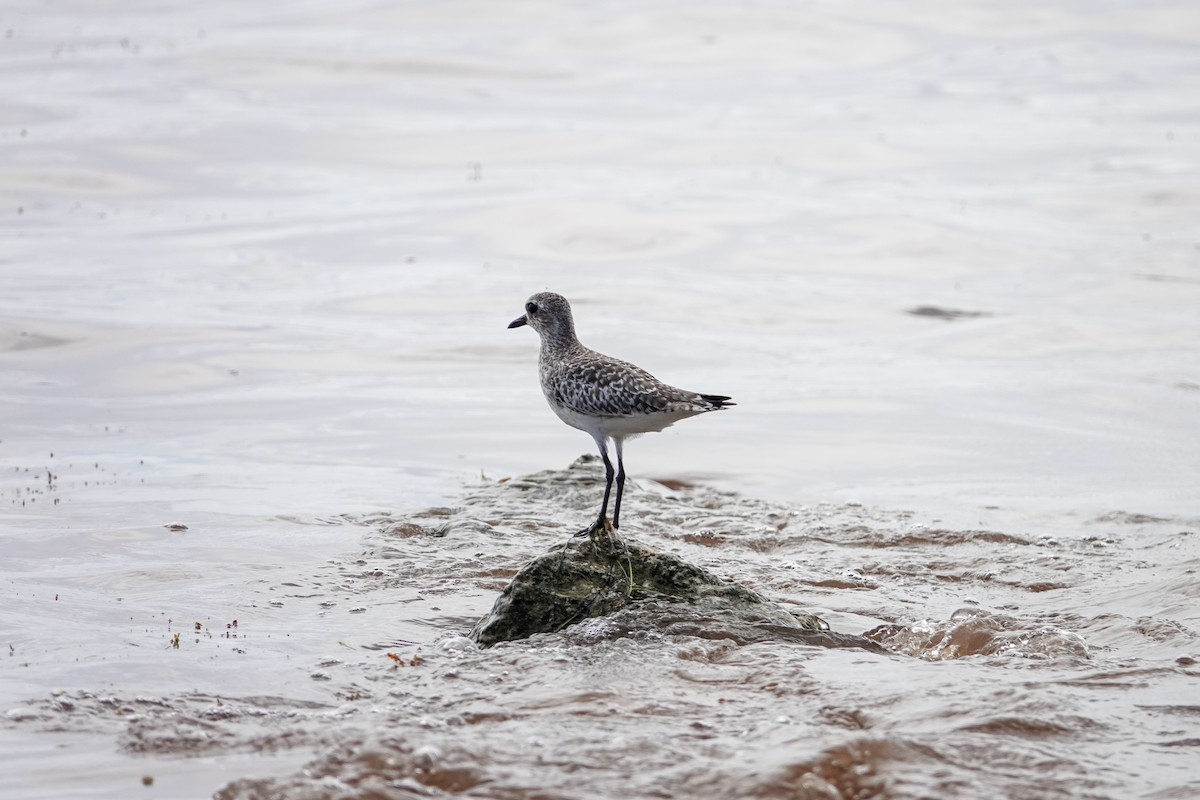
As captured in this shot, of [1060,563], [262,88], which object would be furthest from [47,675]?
[262,88]

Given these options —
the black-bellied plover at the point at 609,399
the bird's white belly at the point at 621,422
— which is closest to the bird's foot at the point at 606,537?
the black-bellied plover at the point at 609,399

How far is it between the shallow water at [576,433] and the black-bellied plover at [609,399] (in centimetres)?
136

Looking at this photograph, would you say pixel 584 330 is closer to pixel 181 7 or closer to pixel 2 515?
pixel 2 515

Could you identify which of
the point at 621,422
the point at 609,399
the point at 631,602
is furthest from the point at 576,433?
the point at 631,602

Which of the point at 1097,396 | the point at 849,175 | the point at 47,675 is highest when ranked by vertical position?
the point at 849,175

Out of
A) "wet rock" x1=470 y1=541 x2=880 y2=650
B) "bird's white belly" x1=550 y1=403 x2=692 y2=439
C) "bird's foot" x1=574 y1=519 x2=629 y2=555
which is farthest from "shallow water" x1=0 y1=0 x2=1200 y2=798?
"bird's white belly" x1=550 y1=403 x2=692 y2=439

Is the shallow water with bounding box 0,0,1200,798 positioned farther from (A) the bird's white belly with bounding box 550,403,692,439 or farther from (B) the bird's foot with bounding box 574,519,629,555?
(A) the bird's white belly with bounding box 550,403,692,439

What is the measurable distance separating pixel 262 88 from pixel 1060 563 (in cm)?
2424

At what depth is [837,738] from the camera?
282 inches

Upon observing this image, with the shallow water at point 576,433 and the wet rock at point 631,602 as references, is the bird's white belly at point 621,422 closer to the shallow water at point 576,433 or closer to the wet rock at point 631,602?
the wet rock at point 631,602

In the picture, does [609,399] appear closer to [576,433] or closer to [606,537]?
[606,537]

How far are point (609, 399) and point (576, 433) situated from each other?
6923 mm

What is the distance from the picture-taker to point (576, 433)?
1595 centimetres

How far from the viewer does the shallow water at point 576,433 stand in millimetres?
7480
